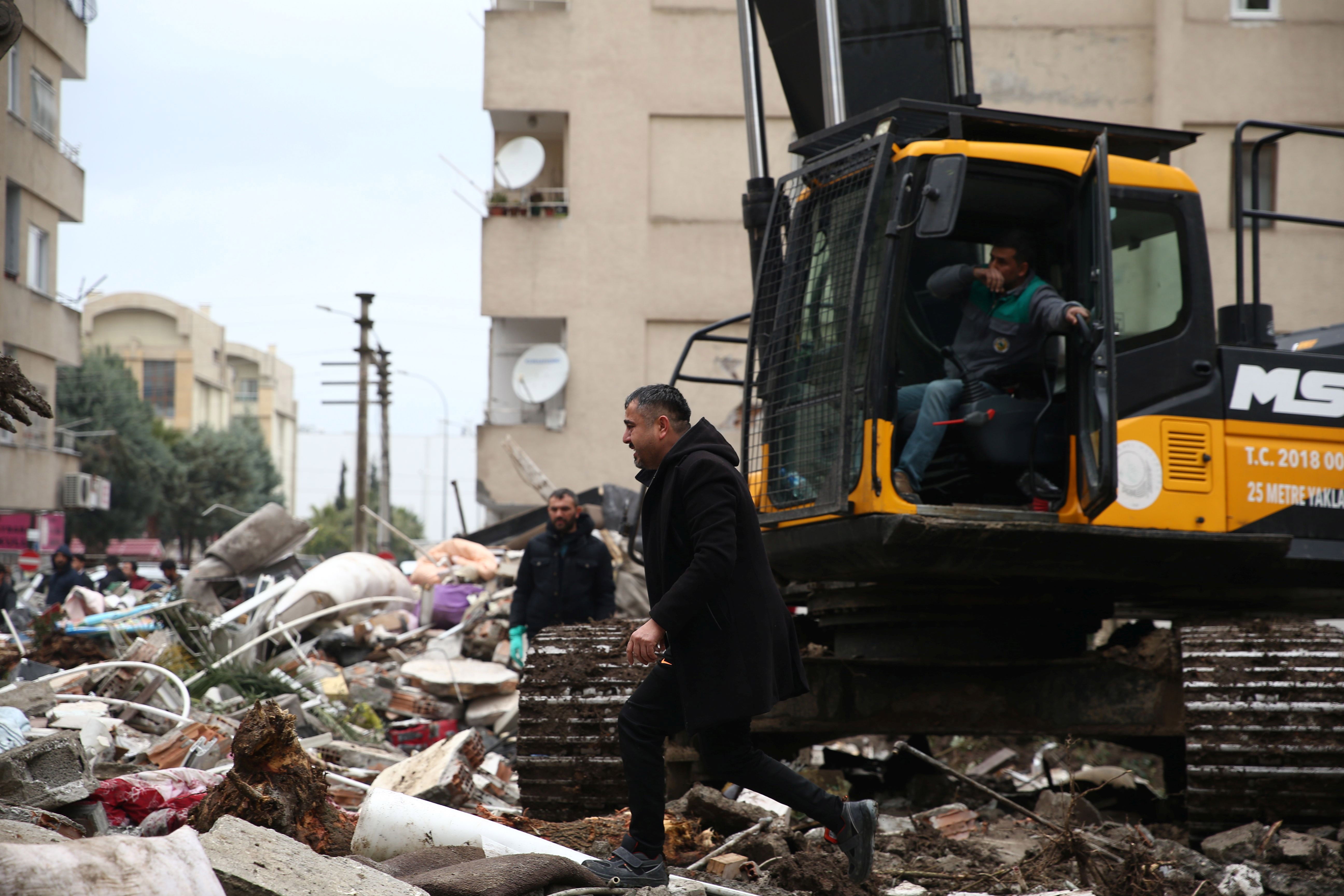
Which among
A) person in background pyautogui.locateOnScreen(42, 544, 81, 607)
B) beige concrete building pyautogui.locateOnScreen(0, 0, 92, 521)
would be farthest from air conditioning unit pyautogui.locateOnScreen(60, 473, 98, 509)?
person in background pyautogui.locateOnScreen(42, 544, 81, 607)

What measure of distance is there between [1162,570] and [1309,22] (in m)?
21.9

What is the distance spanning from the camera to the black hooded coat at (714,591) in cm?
420

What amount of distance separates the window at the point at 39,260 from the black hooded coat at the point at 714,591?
26.9 metres

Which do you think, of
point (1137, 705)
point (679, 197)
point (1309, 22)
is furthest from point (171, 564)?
point (1309, 22)

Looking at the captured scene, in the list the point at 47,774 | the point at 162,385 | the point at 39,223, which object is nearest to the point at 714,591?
the point at 47,774

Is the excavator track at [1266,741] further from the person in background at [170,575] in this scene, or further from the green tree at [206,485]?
the green tree at [206,485]

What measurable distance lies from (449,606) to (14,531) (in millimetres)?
24847

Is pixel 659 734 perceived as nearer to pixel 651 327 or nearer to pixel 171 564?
pixel 171 564

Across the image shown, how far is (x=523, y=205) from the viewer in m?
25.4

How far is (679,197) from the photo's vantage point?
25406mm

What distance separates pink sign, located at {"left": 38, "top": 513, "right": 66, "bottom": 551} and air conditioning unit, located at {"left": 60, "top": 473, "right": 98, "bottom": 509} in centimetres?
193

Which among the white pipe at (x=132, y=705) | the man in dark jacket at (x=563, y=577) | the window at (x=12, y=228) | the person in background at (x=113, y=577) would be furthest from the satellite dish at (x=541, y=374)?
the white pipe at (x=132, y=705)

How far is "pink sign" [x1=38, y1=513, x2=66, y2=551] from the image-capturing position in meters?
36.5

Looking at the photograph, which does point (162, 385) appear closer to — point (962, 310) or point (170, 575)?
point (170, 575)
